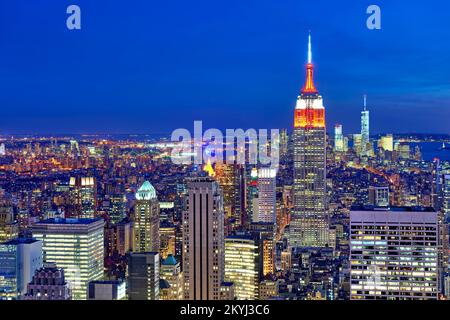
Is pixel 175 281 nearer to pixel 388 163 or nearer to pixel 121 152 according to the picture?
pixel 121 152

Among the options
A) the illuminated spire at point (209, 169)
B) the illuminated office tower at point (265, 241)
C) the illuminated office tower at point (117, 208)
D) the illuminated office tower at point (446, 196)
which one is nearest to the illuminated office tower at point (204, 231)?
the illuminated spire at point (209, 169)

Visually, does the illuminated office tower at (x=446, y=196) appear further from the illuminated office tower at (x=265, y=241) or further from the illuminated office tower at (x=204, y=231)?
the illuminated office tower at (x=204, y=231)

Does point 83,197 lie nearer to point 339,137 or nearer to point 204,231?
point 204,231

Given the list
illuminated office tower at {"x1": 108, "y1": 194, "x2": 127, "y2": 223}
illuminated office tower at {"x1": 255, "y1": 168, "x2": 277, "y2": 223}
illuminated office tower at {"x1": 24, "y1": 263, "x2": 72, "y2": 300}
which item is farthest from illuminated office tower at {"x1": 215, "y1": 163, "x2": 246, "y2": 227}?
illuminated office tower at {"x1": 24, "y1": 263, "x2": 72, "y2": 300}

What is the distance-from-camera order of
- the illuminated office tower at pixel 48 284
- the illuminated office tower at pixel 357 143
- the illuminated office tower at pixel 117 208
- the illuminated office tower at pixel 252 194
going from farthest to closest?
the illuminated office tower at pixel 117 208
the illuminated office tower at pixel 252 194
the illuminated office tower at pixel 357 143
the illuminated office tower at pixel 48 284

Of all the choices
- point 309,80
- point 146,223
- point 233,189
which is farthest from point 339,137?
point 146,223

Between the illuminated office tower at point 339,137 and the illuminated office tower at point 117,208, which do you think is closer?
the illuminated office tower at point 339,137
